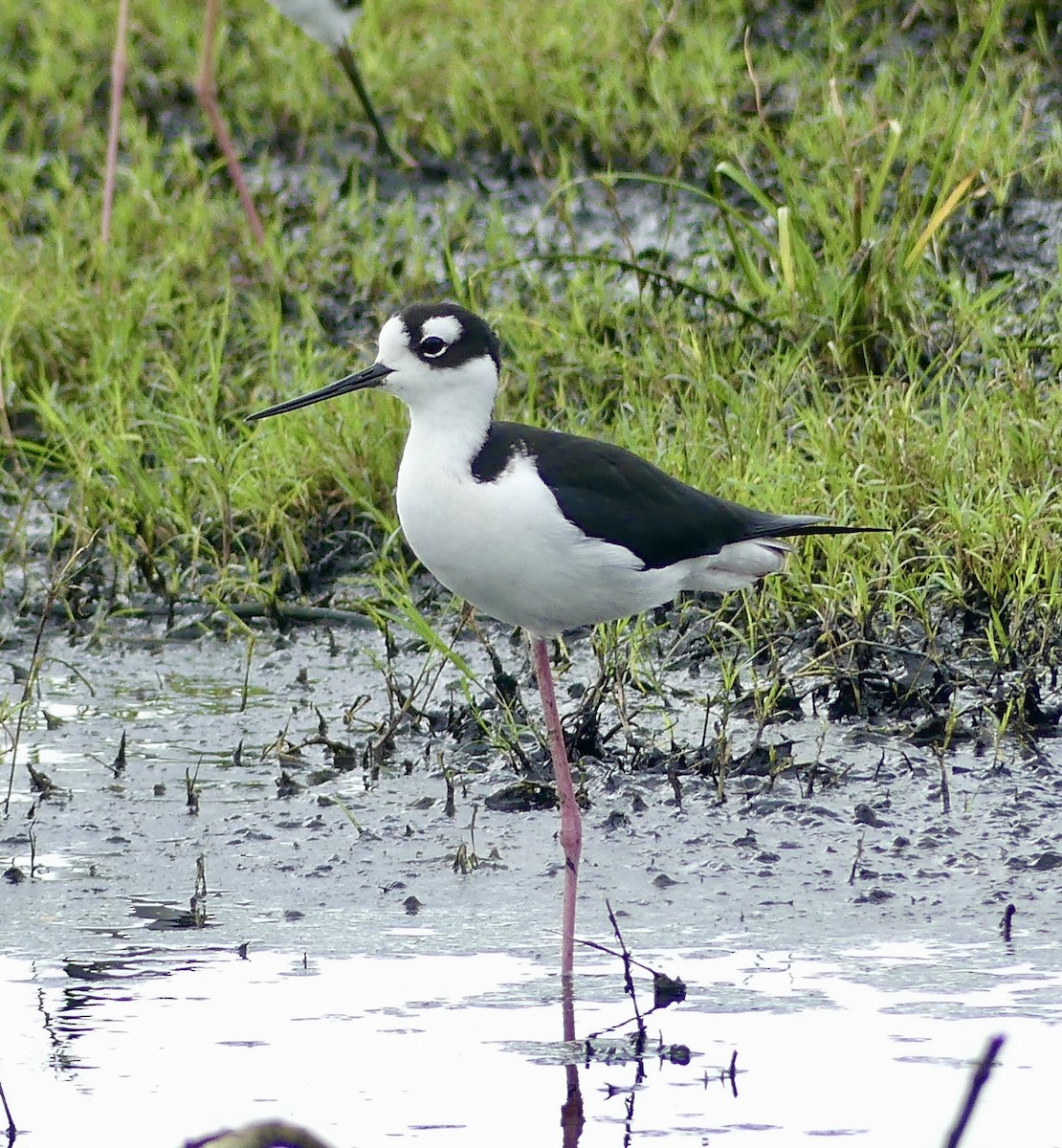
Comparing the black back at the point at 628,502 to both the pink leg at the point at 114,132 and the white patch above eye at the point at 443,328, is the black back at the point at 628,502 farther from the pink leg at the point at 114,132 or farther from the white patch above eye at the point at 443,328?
the pink leg at the point at 114,132

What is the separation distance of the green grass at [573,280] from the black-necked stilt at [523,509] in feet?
2.80

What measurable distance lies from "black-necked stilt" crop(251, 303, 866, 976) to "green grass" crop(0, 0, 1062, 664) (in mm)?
854

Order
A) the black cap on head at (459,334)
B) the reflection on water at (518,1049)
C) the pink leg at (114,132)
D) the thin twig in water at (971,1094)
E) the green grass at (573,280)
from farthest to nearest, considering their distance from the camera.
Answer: the pink leg at (114,132), the green grass at (573,280), the black cap on head at (459,334), the reflection on water at (518,1049), the thin twig in water at (971,1094)

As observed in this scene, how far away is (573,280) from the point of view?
560cm

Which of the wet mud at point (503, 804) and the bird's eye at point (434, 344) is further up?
the bird's eye at point (434, 344)

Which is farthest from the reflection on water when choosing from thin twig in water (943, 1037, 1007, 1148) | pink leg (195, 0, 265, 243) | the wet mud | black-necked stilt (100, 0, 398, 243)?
black-necked stilt (100, 0, 398, 243)

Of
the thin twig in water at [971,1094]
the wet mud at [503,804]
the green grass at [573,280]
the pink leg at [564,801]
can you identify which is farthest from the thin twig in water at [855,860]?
the thin twig in water at [971,1094]

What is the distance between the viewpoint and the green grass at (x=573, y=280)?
4535 mm

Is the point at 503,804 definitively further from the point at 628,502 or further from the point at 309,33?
the point at 309,33

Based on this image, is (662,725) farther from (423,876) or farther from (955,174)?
(955,174)

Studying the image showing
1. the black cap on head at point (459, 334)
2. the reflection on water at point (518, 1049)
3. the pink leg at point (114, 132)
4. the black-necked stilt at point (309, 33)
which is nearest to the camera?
the reflection on water at point (518, 1049)

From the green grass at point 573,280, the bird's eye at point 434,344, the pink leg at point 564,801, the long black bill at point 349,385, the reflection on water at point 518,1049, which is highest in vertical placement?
the green grass at point 573,280

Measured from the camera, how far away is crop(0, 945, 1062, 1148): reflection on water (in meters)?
2.66

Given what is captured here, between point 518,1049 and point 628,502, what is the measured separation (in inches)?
34.0
